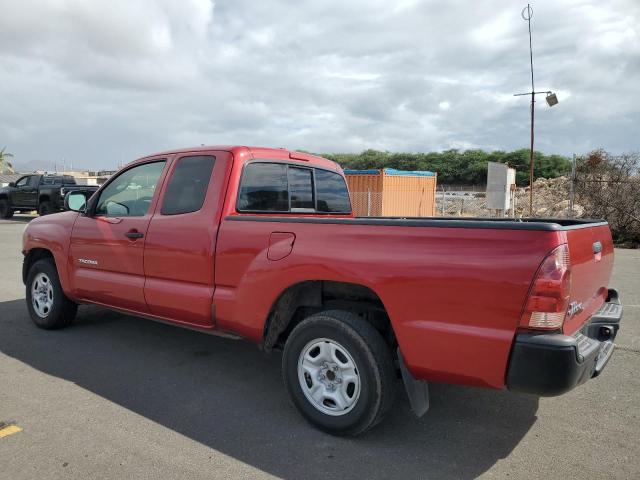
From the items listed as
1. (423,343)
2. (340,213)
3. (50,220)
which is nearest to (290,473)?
(423,343)

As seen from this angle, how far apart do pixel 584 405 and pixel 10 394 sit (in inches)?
168

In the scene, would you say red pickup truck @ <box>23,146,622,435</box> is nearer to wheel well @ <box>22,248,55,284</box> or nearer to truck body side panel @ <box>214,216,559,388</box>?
truck body side panel @ <box>214,216,559,388</box>

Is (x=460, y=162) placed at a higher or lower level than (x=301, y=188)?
higher

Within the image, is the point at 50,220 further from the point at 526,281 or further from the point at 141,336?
the point at 526,281

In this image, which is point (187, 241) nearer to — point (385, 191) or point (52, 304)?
point (52, 304)

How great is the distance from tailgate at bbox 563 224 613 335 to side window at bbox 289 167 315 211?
94.3 inches

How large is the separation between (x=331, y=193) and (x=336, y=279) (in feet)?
6.80

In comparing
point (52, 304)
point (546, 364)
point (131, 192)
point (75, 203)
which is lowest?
point (52, 304)

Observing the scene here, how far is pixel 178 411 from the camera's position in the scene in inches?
145

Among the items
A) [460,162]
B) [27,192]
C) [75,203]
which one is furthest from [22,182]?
[460,162]

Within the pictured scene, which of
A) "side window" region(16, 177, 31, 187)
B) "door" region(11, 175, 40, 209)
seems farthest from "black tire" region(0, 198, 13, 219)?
"side window" region(16, 177, 31, 187)

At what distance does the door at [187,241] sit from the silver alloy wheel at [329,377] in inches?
36.8

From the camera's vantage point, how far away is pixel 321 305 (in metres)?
3.60

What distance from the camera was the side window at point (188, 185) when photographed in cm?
418
